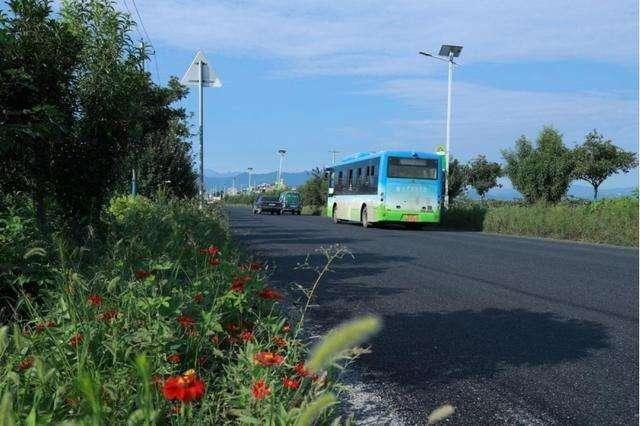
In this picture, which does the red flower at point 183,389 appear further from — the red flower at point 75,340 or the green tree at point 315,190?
the green tree at point 315,190

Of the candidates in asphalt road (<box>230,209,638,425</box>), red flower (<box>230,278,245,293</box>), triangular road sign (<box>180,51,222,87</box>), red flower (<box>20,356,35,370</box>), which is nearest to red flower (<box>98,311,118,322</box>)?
red flower (<box>20,356,35,370</box>)

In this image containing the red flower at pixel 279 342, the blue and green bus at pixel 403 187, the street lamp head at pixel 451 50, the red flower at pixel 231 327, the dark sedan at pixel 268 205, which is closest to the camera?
the red flower at pixel 279 342

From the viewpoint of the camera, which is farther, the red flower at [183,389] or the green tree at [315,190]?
the green tree at [315,190]

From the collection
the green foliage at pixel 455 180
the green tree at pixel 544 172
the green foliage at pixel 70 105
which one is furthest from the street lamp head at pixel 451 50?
the green foliage at pixel 70 105

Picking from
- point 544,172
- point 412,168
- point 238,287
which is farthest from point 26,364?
point 544,172

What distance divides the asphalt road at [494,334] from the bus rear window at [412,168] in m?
12.9

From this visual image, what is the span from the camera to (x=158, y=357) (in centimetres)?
289

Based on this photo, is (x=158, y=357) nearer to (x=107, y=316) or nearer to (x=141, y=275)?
(x=107, y=316)

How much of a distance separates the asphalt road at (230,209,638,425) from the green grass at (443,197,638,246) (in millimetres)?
8836

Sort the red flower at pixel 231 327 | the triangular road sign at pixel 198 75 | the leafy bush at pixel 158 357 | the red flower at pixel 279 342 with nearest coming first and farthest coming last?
the leafy bush at pixel 158 357 → the red flower at pixel 279 342 → the red flower at pixel 231 327 → the triangular road sign at pixel 198 75

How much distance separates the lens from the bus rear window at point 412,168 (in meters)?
24.7

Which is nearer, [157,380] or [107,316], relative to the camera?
[157,380]

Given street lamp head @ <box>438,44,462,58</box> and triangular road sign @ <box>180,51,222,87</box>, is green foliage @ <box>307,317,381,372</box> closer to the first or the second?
triangular road sign @ <box>180,51,222,87</box>

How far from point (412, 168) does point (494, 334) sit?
19483 millimetres
